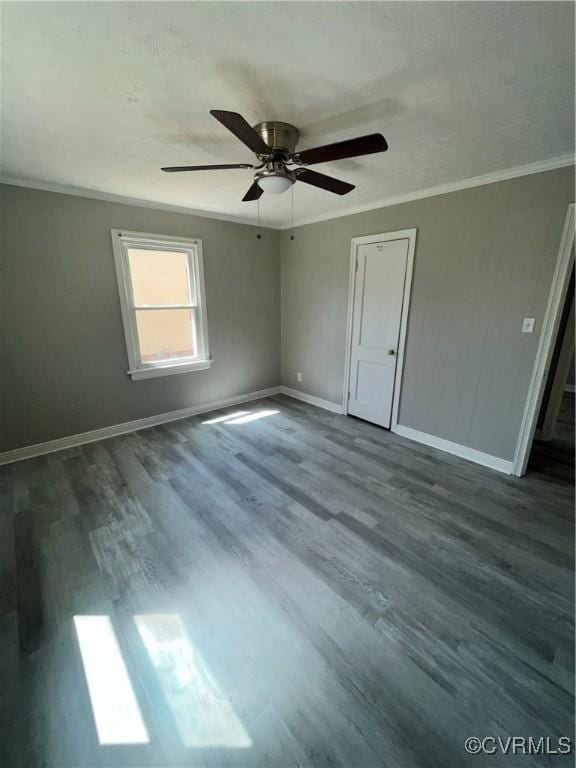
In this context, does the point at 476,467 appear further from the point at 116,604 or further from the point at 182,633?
the point at 116,604

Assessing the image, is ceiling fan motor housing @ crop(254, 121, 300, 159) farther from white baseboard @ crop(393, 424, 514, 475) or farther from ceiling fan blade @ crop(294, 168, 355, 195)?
white baseboard @ crop(393, 424, 514, 475)

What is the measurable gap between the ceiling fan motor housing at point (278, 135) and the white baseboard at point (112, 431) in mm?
3061

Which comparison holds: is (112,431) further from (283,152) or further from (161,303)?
(283,152)

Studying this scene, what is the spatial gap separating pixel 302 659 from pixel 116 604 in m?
0.99

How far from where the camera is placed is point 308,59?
4.17 feet

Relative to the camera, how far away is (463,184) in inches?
102

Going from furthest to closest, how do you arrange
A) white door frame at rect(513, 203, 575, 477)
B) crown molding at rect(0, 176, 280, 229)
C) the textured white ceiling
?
1. crown molding at rect(0, 176, 280, 229)
2. white door frame at rect(513, 203, 575, 477)
3. the textured white ceiling

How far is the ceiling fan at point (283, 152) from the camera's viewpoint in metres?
1.42

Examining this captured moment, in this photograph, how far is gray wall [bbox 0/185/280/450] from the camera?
267 cm

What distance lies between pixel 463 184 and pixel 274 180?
1.86m

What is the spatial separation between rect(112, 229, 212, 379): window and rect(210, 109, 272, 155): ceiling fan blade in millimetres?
2224

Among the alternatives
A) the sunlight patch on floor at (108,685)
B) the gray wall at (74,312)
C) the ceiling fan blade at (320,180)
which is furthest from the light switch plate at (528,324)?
the sunlight patch on floor at (108,685)

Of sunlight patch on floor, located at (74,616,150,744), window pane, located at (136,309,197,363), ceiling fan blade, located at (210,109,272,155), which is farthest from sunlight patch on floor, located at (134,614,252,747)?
window pane, located at (136,309,197,363)

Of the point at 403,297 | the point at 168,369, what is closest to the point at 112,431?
the point at 168,369
